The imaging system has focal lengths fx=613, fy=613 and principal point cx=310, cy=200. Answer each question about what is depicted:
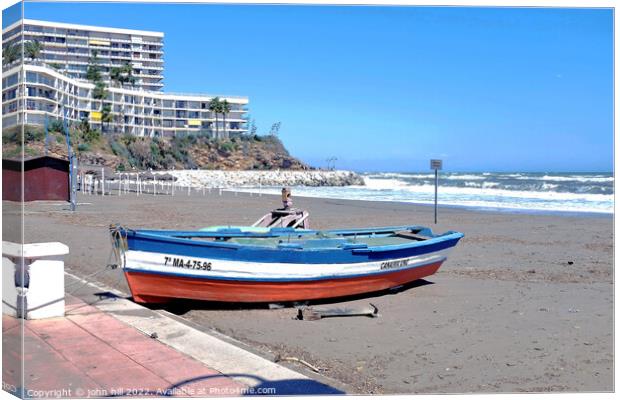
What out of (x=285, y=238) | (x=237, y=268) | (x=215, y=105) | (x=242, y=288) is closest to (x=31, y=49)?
(x=237, y=268)

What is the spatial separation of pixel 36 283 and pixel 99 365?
1.67m

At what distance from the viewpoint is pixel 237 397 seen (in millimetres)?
3967

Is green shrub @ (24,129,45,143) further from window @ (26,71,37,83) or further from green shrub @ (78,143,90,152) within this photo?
green shrub @ (78,143,90,152)

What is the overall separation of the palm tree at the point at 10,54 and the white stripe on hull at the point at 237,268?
308cm

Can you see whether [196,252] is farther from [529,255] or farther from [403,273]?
[529,255]

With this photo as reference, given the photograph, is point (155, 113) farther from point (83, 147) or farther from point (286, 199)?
point (286, 199)

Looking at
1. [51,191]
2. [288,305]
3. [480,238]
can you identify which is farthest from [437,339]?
[51,191]

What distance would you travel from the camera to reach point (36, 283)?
5777 mm

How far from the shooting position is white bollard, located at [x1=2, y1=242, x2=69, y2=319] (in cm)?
553

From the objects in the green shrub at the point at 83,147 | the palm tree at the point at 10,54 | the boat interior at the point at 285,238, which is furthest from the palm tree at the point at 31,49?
the green shrub at the point at 83,147

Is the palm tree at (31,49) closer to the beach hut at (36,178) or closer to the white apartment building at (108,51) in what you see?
the beach hut at (36,178)

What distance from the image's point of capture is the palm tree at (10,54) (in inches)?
159

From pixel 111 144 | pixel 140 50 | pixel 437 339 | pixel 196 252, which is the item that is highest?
pixel 140 50

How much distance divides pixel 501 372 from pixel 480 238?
1140 cm
